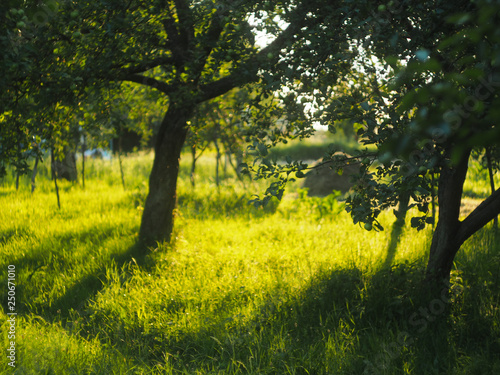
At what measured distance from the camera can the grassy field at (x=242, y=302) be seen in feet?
12.5

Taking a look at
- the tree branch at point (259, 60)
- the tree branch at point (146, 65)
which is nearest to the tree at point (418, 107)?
the tree branch at point (259, 60)

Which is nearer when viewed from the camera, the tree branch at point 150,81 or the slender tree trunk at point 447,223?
the slender tree trunk at point 447,223

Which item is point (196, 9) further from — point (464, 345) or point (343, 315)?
point (464, 345)

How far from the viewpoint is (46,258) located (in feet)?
20.9

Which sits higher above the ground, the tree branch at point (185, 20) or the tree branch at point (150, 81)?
the tree branch at point (185, 20)

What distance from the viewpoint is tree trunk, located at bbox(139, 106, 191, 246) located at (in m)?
6.54

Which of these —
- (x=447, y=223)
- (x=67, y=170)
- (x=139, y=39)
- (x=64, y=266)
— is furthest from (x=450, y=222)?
(x=67, y=170)

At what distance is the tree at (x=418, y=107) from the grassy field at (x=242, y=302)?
66 cm

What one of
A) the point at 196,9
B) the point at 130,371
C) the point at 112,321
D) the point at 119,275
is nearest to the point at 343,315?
the point at 130,371

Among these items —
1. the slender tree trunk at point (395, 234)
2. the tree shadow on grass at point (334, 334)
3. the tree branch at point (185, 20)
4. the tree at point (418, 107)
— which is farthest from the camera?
the slender tree trunk at point (395, 234)

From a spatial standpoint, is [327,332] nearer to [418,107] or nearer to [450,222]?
[450,222]

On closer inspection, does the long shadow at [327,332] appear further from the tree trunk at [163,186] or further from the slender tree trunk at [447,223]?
the tree trunk at [163,186]

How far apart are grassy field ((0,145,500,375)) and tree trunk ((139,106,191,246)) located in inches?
11.8

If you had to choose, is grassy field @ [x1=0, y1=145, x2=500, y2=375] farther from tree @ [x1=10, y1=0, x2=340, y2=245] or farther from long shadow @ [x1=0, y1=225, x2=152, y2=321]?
tree @ [x1=10, y1=0, x2=340, y2=245]
